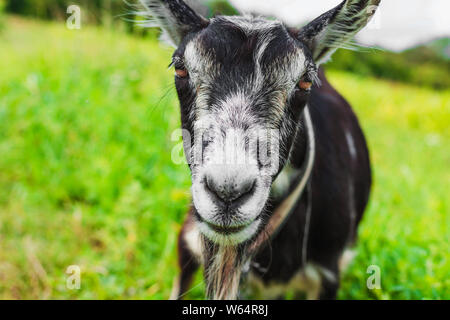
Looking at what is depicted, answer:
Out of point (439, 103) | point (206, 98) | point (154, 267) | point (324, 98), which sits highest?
point (206, 98)

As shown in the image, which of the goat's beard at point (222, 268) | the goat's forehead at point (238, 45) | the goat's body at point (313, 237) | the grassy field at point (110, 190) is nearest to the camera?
the goat's forehead at point (238, 45)

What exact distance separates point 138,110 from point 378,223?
290cm

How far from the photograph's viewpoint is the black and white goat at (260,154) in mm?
1725

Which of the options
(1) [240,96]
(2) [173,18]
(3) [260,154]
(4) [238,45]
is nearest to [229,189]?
(3) [260,154]

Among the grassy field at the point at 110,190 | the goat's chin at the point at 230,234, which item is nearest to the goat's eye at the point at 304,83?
the goat's chin at the point at 230,234

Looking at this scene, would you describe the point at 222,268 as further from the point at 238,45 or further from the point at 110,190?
the point at 110,190

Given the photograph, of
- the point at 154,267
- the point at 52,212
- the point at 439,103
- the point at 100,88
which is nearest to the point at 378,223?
the point at 154,267

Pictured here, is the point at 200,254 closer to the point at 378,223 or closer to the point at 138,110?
A: the point at 378,223

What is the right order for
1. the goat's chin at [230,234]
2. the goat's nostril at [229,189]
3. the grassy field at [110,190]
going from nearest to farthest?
the goat's nostril at [229,189] → the goat's chin at [230,234] → the grassy field at [110,190]

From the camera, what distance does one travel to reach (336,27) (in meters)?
2.15

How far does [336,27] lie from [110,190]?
2599 millimetres

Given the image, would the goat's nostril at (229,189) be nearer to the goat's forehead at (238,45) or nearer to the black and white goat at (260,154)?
the black and white goat at (260,154)

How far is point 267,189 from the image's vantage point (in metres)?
1.79

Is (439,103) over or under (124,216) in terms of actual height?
under
